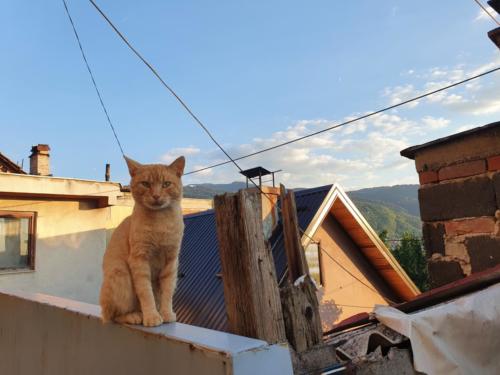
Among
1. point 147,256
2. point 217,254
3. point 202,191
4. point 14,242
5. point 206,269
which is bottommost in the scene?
point 206,269

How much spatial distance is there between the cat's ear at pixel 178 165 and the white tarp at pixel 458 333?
1289 millimetres

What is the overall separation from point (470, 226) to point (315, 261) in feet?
16.9

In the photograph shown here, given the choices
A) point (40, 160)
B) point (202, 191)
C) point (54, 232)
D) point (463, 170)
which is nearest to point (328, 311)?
point (463, 170)

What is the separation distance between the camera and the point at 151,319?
52.4 inches

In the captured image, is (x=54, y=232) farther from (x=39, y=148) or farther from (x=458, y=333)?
(x=458, y=333)

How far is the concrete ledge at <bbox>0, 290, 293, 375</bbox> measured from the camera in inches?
36.3

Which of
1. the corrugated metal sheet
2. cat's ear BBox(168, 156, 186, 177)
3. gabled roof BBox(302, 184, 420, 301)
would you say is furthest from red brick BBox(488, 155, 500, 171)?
gabled roof BBox(302, 184, 420, 301)

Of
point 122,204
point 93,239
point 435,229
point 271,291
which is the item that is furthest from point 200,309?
point 271,291

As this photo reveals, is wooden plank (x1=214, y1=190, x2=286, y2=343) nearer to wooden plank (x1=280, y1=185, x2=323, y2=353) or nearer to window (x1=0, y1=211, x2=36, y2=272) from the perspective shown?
wooden plank (x1=280, y1=185, x2=323, y2=353)

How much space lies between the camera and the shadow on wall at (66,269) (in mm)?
6543

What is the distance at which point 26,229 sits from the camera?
21.9 feet

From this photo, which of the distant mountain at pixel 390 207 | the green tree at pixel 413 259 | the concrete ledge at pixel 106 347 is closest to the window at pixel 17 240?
the concrete ledge at pixel 106 347

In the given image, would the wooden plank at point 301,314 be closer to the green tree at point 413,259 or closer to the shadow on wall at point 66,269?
the shadow on wall at point 66,269

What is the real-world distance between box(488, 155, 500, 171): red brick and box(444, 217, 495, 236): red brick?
0.38m
